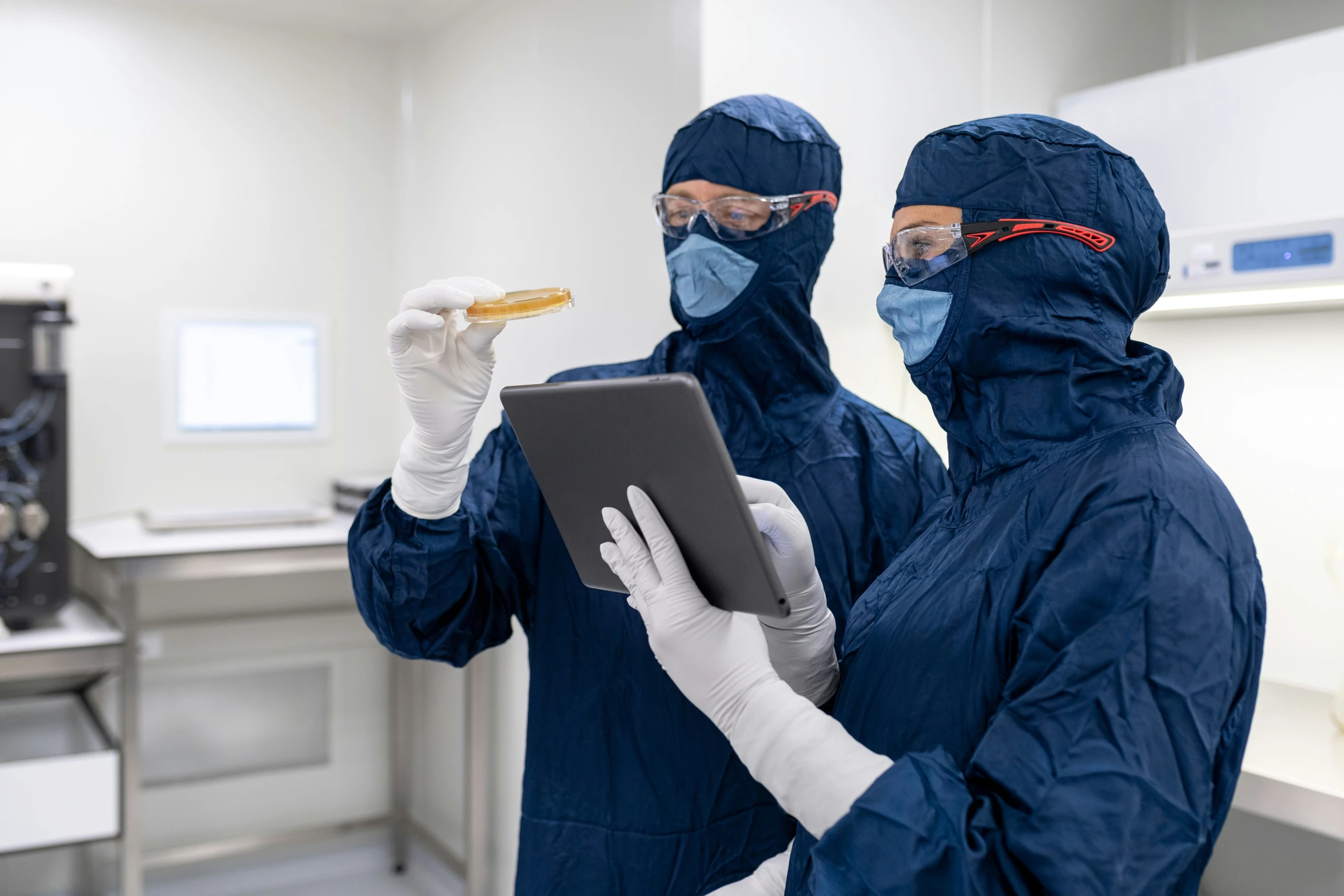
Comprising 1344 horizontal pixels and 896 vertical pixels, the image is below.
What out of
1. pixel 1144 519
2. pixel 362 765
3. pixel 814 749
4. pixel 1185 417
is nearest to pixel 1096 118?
pixel 1185 417

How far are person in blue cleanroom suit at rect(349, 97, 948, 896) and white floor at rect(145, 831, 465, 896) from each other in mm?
1636

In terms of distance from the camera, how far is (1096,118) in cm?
186

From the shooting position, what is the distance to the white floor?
272 centimetres

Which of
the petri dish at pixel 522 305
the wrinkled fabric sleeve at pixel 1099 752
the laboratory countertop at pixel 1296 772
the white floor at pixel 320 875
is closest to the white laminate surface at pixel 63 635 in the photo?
the white floor at pixel 320 875

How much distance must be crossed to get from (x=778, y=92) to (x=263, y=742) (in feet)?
7.27

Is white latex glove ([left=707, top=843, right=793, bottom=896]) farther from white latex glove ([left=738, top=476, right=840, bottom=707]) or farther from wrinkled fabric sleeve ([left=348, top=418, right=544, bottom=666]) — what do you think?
wrinkled fabric sleeve ([left=348, top=418, right=544, bottom=666])

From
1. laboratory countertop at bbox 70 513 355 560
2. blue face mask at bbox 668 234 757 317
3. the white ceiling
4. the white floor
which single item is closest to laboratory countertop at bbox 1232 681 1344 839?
blue face mask at bbox 668 234 757 317

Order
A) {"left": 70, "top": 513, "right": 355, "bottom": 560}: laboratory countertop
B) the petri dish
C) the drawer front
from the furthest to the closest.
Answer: {"left": 70, "top": 513, "right": 355, "bottom": 560}: laboratory countertop → the drawer front → the petri dish

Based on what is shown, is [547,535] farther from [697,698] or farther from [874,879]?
[874,879]

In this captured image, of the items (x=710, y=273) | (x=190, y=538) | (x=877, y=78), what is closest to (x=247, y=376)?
(x=190, y=538)

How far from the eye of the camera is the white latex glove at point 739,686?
0.72 meters

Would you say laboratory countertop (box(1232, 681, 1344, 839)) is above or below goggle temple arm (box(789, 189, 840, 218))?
below

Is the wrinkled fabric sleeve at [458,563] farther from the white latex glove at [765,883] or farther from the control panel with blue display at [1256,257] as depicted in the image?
the control panel with blue display at [1256,257]

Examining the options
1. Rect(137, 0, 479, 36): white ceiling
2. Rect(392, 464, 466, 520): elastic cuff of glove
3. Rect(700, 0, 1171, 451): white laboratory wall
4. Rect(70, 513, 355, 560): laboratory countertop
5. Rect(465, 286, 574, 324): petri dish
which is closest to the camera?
Rect(465, 286, 574, 324): petri dish
